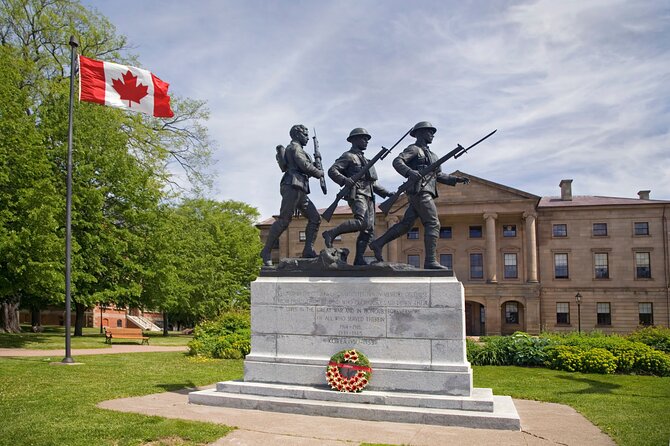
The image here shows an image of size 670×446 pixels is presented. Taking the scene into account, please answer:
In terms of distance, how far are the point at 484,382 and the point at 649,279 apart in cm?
4855

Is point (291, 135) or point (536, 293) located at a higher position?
point (291, 135)

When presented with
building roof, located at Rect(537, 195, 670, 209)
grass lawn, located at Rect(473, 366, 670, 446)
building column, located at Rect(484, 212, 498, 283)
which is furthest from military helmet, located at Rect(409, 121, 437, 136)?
building roof, located at Rect(537, 195, 670, 209)

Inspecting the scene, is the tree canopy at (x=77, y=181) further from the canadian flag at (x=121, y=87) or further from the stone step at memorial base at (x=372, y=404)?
the stone step at memorial base at (x=372, y=404)

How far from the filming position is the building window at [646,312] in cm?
5681

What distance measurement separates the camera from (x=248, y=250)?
55.0m

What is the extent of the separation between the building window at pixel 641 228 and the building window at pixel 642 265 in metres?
1.98

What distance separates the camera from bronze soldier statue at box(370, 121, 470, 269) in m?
11.8

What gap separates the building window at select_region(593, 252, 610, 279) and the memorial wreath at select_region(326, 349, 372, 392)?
177 ft

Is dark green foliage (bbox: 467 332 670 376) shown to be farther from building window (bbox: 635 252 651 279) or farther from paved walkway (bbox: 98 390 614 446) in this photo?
building window (bbox: 635 252 651 279)

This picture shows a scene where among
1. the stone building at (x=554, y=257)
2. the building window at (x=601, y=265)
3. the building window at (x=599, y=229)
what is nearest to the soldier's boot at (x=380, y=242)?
the stone building at (x=554, y=257)

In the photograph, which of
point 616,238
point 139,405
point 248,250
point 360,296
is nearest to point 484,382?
point 360,296

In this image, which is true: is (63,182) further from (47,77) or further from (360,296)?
(360,296)

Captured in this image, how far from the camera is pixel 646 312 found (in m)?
57.1

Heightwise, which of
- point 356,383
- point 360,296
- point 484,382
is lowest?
point 484,382
